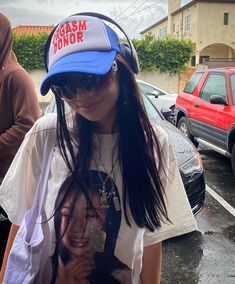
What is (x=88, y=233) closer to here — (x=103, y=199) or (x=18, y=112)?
(x=103, y=199)

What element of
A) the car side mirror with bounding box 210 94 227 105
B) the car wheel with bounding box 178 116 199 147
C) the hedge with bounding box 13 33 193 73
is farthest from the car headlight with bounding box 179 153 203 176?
the hedge with bounding box 13 33 193 73

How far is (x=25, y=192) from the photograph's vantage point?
45.6 inches

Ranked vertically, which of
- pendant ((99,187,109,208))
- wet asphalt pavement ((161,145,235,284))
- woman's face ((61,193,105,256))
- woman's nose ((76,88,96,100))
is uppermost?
woman's nose ((76,88,96,100))

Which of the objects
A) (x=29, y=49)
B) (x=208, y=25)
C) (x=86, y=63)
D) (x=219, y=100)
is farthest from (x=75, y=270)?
(x=208, y=25)

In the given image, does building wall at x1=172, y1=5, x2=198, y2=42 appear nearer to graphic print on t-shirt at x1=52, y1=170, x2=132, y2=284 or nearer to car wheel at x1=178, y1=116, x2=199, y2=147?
car wheel at x1=178, y1=116, x2=199, y2=147

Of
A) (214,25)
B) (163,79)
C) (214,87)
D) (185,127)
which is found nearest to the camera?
(214,87)

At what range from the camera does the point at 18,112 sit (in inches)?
75.5

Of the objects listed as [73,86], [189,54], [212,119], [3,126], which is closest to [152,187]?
[73,86]

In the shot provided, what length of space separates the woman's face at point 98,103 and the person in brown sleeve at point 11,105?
0.88 meters

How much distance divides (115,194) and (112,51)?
0.40m

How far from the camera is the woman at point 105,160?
105cm

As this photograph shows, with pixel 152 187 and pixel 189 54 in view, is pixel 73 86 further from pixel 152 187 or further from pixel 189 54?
pixel 189 54

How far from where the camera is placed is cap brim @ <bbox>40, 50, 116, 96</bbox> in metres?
1.00

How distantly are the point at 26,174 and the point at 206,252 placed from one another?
2896 millimetres
